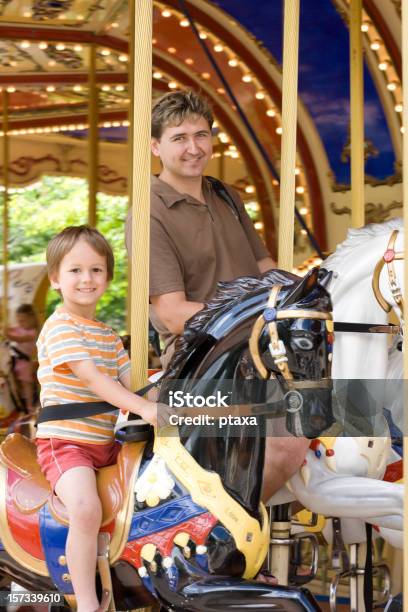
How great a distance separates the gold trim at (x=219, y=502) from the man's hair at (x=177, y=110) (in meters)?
1.26

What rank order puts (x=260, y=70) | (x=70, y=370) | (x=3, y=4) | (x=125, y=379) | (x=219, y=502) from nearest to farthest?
(x=219, y=502), (x=70, y=370), (x=125, y=379), (x=3, y=4), (x=260, y=70)

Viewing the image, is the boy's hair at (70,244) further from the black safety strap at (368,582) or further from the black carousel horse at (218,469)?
the black safety strap at (368,582)

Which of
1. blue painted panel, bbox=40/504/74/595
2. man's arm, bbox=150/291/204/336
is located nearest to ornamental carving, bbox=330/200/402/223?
man's arm, bbox=150/291/204/336

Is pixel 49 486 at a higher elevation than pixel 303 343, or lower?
lower

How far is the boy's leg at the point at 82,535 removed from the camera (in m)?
3.03

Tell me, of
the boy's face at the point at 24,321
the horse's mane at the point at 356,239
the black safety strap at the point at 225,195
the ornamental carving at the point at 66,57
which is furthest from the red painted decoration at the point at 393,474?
the ornamental carving at the point at 66,57

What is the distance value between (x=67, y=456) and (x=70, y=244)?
0.62 m

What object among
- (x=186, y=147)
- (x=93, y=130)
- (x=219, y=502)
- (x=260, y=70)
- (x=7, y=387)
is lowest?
(x=7, y=387)

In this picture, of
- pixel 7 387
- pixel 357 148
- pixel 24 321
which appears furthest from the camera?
pixel 24 321

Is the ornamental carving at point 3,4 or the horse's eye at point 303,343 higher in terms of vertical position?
the ornamental carving at point 3,4

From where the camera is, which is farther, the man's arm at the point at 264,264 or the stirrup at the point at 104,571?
the man's arm at the point at 264,264

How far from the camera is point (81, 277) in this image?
10.7ft

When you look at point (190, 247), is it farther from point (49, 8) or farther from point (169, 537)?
point (49, 8)

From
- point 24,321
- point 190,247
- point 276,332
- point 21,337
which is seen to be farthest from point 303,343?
point 24,321
